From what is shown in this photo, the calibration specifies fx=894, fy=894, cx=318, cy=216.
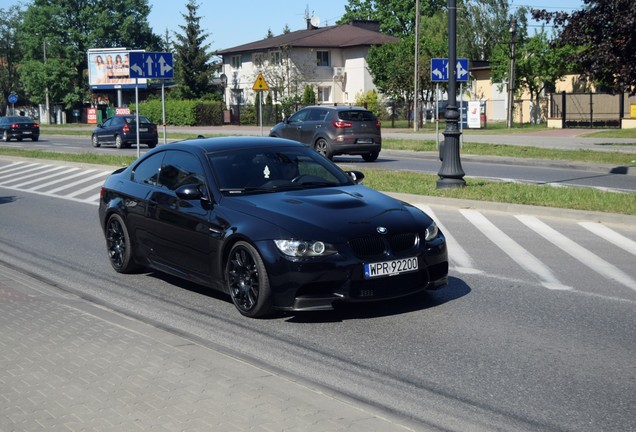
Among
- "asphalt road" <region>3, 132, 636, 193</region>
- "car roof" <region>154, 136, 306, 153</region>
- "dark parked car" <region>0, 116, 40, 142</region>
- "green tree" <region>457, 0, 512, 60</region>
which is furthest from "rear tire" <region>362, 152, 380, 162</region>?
"green tree" <region>457, 0, 512, 60</region>

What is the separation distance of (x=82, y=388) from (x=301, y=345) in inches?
76.6

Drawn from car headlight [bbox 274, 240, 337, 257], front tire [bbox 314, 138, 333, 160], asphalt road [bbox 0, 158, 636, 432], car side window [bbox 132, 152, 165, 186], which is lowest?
asphalt road [bbox 0, 158, 636, 432]

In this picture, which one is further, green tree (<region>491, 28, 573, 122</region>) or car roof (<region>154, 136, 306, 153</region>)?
green tree (<region>491, 28, 573, 122</region>)

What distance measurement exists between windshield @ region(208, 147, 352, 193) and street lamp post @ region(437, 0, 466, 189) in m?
7.66

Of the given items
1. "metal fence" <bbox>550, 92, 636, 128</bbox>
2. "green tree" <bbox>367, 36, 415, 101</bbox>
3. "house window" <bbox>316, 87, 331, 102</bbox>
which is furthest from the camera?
"house window" <bbox>316, 87, 331, 102</bbox>

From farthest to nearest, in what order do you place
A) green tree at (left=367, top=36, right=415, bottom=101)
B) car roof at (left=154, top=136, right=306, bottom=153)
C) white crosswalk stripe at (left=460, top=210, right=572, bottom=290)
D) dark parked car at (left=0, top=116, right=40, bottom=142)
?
green tree at (left=367, top=36, right=415, bottom=101) → dark parked car at (left=0, top=116, right=40, bottom=142) → white crosswalk stripe at (left=460, top=210, right=572, bottom=290) → car roof at (left=154, top=136, right=306, bottom=153)

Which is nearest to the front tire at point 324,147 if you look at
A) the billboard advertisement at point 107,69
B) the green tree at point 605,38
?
the green tree at point 605,38

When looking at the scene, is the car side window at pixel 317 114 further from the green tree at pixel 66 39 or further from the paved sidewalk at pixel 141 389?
the green tree at pixel 66 39

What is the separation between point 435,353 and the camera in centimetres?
645

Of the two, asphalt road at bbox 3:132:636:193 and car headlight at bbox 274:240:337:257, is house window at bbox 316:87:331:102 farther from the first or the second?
car headlight at bbox 274:240:337:257

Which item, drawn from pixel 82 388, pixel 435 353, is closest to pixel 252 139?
pixel 435 353

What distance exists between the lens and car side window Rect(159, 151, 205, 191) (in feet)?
27.9

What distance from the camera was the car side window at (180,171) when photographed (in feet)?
27.9

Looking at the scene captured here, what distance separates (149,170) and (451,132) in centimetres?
789
